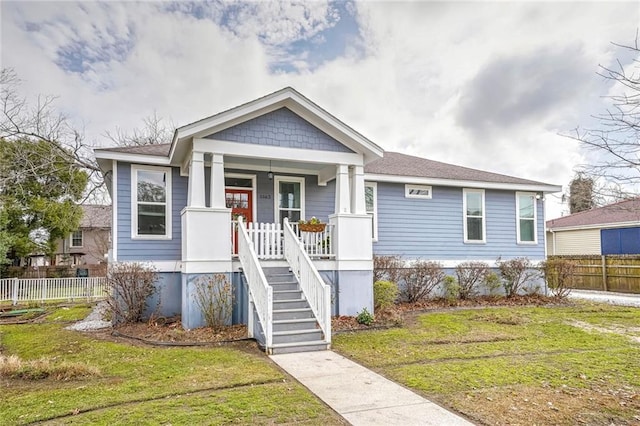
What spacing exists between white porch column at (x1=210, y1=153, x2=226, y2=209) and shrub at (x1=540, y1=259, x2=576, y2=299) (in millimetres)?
11234

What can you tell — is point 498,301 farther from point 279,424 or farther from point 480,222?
point 279,424

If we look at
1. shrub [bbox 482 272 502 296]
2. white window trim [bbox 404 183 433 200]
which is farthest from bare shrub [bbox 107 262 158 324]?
shrub [bbox 482 272 502 296]

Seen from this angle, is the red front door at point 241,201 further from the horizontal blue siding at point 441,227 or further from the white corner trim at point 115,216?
the horizontal blue siding at point 441,227

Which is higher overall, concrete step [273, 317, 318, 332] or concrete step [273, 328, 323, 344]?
concrete step [273, 317, 318, 332]

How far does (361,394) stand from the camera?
16.7 ft

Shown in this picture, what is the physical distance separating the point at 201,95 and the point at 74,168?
275 inches

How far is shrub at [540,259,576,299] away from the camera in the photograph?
551 inches

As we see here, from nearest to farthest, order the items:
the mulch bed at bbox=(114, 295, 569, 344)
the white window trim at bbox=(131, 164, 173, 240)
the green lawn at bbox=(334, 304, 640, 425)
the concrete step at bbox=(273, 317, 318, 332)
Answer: the green lawn at bbox=(334, 304, 640, 425) → the concrete step at bbox=(273, 317, 318, 332) → the mulch bed at bbox=(114, 295, 569, 344) → the white window trim at bbox=(131, 164, 173, 240)

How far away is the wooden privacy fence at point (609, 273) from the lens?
16953 mm

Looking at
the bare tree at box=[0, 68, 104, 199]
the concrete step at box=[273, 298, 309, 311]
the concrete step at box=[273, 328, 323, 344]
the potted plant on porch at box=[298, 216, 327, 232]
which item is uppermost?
the bare tree at box=[0, 68, 104, 199]

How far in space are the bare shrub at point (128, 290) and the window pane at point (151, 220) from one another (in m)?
1.21

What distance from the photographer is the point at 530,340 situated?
8.24 meters

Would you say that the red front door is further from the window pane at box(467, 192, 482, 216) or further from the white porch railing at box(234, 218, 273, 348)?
the window pane at box(467, 192, 482, 216)

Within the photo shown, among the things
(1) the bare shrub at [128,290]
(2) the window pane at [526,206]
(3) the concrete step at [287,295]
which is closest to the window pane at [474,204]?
(2) the window pane at [526,206]
